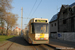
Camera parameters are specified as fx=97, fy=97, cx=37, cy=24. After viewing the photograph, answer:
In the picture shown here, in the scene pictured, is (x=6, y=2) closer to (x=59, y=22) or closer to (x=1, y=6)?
(x=1, y=6)

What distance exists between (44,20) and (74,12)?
11.4 meters

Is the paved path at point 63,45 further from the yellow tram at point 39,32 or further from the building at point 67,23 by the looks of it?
the building at point 67,23

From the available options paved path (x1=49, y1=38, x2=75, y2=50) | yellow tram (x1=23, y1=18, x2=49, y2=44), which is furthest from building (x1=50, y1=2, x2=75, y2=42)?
yellow tram (x1=23, y1=18, x2=49, y2=44)

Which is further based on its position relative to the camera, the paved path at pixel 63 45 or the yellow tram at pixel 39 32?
the yellow tram at pixel 39 32

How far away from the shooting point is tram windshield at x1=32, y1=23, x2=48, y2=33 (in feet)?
36.8

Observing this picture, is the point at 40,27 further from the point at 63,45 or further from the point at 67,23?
the point at 67,23

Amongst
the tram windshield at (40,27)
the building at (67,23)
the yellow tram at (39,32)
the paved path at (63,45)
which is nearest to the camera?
the paved path at (63,45)

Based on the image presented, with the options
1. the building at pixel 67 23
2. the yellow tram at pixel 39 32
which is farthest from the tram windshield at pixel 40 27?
the building at pixel 67 23

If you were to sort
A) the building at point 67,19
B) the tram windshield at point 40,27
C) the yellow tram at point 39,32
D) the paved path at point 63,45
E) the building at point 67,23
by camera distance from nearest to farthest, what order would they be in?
the paved path at point 63,45 → the yellow tram at point 39,32 → the tram windshield at point 40,27 → the building at point 67,23 → the building at point 67,19

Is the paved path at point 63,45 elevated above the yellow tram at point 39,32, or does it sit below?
below

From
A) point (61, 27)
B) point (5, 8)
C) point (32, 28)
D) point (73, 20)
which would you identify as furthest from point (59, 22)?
point (32, 28)

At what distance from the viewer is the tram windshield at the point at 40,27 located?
11211mm

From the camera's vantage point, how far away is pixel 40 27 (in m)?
11.3

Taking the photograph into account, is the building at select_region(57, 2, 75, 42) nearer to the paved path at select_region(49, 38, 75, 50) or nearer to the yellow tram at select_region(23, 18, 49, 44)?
the paved path at select_region(49, 38, 75, 50)
